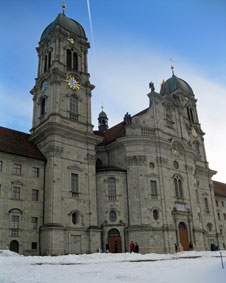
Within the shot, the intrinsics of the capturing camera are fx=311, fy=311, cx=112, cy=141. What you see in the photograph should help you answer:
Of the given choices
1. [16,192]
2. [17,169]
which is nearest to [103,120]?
[17,169]

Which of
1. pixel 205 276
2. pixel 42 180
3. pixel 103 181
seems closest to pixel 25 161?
pixel 42 180

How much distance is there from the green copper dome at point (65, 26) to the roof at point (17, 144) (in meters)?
17.0

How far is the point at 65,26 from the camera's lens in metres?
48.0

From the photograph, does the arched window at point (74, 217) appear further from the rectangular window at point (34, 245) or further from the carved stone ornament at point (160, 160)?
the carved stone ornament at point (160, 160)

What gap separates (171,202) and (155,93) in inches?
666

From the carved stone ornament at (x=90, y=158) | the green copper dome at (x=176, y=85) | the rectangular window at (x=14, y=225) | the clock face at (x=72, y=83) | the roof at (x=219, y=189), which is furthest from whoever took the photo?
the green copper dome at (x=176, y=85)

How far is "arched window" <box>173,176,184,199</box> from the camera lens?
46.4 meters

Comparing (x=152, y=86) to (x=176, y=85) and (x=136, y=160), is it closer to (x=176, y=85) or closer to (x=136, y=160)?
(x=136, y=160)

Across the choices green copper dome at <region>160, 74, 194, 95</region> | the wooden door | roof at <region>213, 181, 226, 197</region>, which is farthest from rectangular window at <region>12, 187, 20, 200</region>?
roof at <region>213, 181, 226, 197</region>

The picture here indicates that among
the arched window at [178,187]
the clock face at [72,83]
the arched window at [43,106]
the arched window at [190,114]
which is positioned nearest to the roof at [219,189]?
the arched window at [190,114]

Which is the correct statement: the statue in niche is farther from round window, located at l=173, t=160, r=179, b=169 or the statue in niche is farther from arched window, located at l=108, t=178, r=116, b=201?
arched window, located at l=108, t=178, r=116, b=201

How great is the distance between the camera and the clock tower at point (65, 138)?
35875 mm

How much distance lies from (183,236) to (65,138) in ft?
70.9

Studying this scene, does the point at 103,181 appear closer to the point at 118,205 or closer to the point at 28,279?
the point at 118,205
